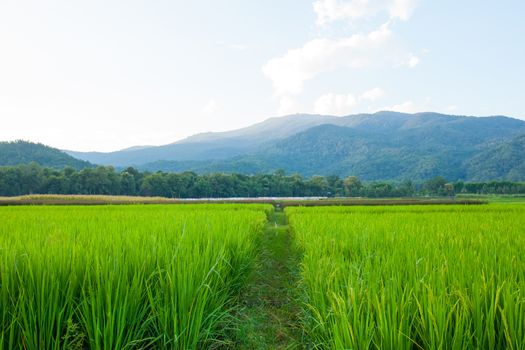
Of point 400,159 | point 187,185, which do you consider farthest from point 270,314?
point 400,159

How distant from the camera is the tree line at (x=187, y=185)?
65.9 m

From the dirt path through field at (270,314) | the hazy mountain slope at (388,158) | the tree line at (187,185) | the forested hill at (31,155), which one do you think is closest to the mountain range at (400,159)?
the hazy mountain slope at (388,158)

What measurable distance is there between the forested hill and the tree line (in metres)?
29.9

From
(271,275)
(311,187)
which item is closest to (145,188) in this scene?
(311,187)

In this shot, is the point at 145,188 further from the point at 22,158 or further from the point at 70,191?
the point at 22,158

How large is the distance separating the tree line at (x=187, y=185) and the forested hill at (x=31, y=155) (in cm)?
2988

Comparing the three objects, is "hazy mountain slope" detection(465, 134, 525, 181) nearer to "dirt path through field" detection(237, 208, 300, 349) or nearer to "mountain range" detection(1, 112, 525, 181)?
"mountain range" detection(1, 112, 525, 181)

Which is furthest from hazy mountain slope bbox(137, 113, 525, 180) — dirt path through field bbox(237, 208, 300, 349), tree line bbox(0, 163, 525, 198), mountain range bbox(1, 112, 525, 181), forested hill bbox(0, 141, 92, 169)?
dirt path through field bbox(237, 208, 300, 349)

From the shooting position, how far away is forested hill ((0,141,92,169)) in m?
95.4

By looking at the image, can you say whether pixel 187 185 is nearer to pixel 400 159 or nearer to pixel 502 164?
pixel 502 164

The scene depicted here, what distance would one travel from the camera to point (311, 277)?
3.33 metres

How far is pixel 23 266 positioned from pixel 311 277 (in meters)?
2.33

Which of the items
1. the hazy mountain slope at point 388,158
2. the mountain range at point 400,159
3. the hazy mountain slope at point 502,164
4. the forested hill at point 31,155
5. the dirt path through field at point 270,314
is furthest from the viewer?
the hazy mountain slope at point 388,158

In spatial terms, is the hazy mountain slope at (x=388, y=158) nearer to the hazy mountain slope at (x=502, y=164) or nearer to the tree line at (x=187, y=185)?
the hazy mountain slope at (x=502, y=164)
